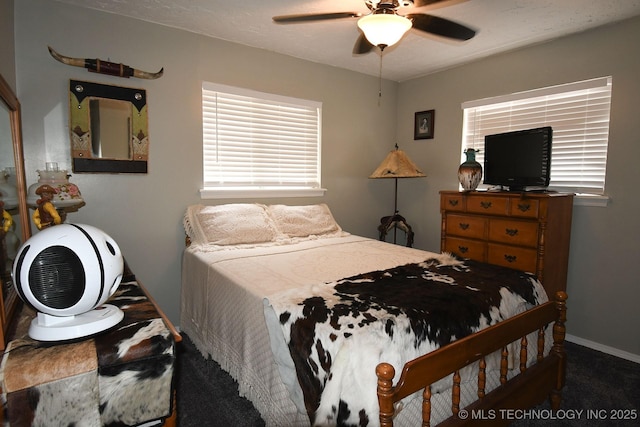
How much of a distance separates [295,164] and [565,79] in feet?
7.80

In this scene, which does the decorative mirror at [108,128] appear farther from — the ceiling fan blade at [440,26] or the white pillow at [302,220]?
the ceiling fan blade at [440,26]

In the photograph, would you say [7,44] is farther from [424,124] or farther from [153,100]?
→ [424,124]

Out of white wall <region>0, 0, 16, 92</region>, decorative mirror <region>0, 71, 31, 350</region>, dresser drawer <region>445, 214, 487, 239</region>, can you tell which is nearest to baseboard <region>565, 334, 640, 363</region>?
dresser drawer <region>445, 214, 487, 239</region>

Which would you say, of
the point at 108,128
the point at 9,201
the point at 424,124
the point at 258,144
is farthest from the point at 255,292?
the point at 424,124

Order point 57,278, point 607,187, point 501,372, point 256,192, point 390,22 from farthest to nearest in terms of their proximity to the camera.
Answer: point 256,192
point 607,187
point 390,22
point 501,372
point 57,278

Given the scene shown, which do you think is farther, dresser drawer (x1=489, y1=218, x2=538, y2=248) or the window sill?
the window sill

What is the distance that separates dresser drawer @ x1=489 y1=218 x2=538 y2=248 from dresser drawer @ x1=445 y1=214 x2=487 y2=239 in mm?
73

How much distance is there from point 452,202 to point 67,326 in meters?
2.84

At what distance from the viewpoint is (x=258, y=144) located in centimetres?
323

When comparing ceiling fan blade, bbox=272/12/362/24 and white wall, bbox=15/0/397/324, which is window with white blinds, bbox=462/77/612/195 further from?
ceiling fan blade, bbox=272/12/362/24

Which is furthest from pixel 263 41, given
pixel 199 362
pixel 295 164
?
pixel 199 362

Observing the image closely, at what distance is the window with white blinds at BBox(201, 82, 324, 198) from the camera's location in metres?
2.97

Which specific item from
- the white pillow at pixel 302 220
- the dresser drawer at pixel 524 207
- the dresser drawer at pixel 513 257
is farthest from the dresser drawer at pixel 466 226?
the white pillow at pixel 302 220

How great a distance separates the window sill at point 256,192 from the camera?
2.95 metres
